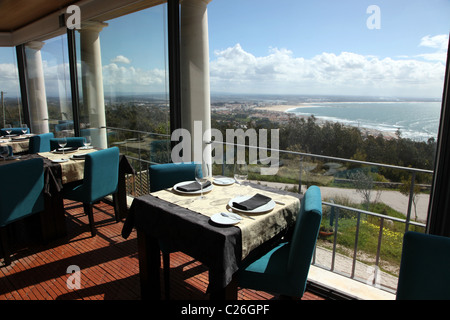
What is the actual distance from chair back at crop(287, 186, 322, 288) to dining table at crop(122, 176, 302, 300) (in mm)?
203

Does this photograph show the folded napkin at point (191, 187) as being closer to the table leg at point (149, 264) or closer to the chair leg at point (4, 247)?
the table leg at point (149, 264)

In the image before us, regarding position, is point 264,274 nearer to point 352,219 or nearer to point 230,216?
point 230,216

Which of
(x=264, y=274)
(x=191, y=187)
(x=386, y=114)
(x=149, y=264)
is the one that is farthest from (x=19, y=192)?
(x=386, y=114)

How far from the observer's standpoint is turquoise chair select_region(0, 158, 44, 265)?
238 cm

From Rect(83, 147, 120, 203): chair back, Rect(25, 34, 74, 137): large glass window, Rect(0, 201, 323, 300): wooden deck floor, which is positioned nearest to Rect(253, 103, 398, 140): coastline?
Rect(0, 201, 323, 300): wooden deck floor

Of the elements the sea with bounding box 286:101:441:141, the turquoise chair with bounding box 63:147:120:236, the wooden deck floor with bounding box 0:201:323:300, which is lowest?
the wooden deck floor with bounding box 0:201:323:300

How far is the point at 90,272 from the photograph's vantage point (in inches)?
94.9

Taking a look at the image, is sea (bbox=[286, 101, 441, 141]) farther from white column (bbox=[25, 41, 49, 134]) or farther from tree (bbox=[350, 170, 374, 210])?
white column (bbox=[25, 41, 49, 134])

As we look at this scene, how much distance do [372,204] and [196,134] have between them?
6.40ft

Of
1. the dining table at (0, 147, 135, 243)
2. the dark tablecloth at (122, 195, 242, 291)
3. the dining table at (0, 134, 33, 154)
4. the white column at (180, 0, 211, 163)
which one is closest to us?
the dark tablecloth at (122, 195, 242, 291)

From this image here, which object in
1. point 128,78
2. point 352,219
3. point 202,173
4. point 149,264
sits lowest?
point 149,264

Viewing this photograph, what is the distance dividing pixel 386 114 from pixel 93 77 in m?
4.00

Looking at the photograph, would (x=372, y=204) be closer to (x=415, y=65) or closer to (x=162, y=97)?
(x=415, y=65)
